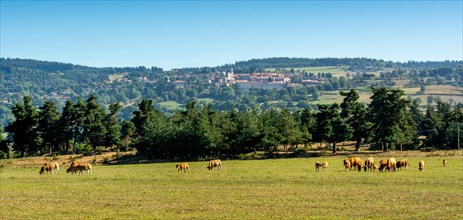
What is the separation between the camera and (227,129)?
10312cm

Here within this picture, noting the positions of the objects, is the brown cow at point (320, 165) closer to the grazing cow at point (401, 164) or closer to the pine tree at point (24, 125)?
the grazing cow at point (401, 164)

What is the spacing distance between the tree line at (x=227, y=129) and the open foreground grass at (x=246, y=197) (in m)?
45.8

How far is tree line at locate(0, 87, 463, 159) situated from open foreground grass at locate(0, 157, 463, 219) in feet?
150

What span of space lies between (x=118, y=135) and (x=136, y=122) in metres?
12.9

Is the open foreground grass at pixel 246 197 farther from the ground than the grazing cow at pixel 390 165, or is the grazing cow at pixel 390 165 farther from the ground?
the open foreground grass at pixel 246 197

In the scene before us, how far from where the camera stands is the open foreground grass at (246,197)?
2997 centimetres

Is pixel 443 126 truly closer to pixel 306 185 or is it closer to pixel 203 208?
pixel 306 185

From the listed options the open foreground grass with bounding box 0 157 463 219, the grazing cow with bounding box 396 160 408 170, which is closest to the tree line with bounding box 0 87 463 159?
the grazing cow with bounding box 396 160 408 170

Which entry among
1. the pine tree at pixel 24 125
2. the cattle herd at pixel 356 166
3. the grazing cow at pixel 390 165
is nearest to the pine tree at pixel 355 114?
the cattle herd at pixel 356 166

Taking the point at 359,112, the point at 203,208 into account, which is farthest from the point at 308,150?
the point at 203,208

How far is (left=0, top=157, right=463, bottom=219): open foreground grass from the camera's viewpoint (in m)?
30.0

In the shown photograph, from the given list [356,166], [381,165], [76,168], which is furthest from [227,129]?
[381,165]

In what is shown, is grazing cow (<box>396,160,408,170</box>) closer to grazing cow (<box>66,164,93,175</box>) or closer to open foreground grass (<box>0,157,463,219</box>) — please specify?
open foreground grass (<box>0,157,463,219</box>)

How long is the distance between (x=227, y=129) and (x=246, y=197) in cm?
6629
